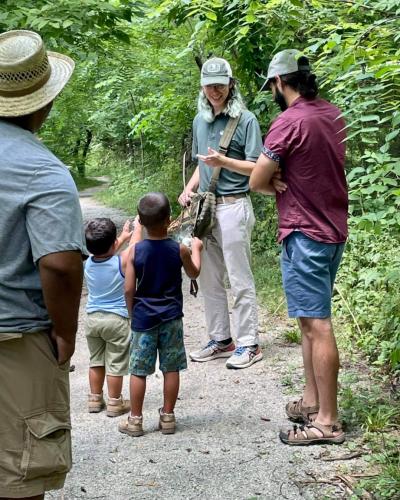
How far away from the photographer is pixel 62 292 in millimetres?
2102

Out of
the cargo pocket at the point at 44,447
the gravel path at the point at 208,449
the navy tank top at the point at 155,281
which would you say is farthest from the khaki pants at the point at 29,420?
the navy tank top at the point at 155,281

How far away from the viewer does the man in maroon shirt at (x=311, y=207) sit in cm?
347

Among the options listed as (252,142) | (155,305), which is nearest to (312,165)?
(155,305)

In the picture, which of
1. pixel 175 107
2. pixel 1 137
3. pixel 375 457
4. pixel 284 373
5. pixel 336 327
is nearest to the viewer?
pixel 1 137

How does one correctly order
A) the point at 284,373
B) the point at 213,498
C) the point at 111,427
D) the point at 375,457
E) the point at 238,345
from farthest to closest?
the point at 238,345, the point at 284,373, the point at 111,427, the point at 375,457, the point at 213,498

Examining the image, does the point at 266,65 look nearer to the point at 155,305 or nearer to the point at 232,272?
the point at 232,272

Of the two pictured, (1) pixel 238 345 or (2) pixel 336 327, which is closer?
(1) pixel 238 345

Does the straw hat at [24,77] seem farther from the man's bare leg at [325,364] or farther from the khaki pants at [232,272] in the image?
the khaki pants at [232,272]

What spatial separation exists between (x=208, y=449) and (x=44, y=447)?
1.67m

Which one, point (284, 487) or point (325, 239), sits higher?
point (325, 239)

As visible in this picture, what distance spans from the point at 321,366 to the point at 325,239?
719 mm

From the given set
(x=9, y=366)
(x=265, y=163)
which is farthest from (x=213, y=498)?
(x=265, y=163)

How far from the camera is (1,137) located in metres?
2.11

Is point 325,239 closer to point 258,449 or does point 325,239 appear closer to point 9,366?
point 258,449
